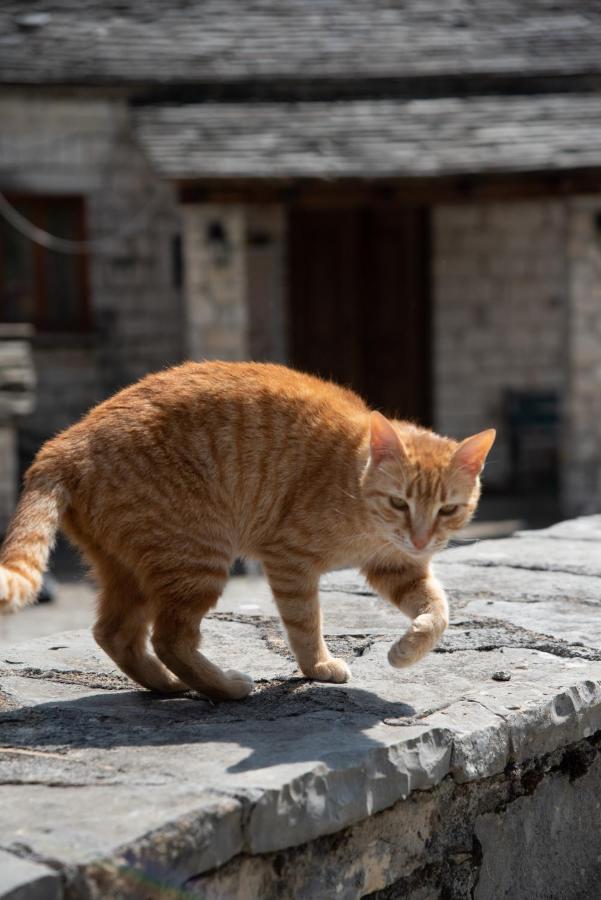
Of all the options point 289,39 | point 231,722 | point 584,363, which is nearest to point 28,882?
point 231,722

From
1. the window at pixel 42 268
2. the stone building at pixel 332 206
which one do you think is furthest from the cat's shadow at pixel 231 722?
the window at pixel 42 268

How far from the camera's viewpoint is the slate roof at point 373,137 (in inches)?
437

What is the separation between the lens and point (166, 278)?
13.5 meters

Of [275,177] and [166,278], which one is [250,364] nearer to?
[275,177]

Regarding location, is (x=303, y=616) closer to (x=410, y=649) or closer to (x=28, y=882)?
(x=410, y=649)

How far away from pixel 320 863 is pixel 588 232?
989cm

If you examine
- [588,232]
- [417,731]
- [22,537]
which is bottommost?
[588,232]

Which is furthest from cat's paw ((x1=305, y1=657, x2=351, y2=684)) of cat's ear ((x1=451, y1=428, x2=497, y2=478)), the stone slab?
the stone slab

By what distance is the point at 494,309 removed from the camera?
13.9 metres

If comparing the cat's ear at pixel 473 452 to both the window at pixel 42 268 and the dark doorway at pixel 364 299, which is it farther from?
the window at pixel 42 268

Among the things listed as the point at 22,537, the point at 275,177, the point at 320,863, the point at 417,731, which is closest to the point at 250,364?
the point at 22,537

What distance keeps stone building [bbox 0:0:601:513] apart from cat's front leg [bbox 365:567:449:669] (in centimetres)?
813

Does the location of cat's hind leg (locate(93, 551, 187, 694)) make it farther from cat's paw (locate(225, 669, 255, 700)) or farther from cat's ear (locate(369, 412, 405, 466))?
cat's ear (locate(369, 412, 405, 466))

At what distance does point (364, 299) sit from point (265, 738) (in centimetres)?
1147
